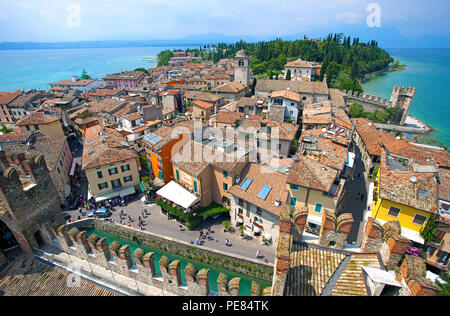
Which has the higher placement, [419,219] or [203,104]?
[203,104]

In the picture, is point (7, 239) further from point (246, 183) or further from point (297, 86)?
point (297, 86)

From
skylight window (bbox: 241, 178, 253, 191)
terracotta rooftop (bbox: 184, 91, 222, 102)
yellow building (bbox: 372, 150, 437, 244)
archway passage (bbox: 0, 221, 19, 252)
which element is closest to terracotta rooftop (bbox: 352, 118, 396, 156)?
yellow building (bbox: 372, 150, 437, 244)

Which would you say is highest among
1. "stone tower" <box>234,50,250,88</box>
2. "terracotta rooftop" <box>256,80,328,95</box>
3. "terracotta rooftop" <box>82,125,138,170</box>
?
"stone tower" <box>234,50,250,88</box>

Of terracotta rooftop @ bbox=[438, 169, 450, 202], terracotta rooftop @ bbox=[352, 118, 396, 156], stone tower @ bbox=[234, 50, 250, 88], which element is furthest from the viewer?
stone tower @ bbox=[234, 50, 250, 88]

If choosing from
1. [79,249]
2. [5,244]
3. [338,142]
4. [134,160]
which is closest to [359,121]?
[338,142]

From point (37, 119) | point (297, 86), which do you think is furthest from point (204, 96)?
point (37, 119)

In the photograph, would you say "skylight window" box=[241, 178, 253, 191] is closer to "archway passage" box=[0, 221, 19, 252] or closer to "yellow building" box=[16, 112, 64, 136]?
"archway passage" box=[0, 221, 19, 252]

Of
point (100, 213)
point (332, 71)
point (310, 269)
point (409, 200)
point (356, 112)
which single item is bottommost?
point (100, 213)
